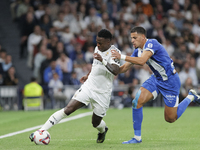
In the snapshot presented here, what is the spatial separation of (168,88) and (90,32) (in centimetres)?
1284

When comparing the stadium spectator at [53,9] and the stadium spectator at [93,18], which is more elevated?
the stadium spectator at [53,9]

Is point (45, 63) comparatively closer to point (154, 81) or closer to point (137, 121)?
point (154, 81)

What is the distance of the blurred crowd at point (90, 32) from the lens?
61.5 feet

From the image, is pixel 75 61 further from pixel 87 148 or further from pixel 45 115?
pixel 87 148

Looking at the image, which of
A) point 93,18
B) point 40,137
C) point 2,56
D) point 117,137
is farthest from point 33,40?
point 40,137

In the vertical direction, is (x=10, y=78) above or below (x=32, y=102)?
above

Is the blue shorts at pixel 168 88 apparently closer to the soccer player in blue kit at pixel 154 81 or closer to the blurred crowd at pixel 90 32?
the soccer player in blue kit at pixel 154 81

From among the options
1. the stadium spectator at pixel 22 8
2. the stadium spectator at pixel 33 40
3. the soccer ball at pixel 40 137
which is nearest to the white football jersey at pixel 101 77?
Answer: the soccer ball at pixel 40 137

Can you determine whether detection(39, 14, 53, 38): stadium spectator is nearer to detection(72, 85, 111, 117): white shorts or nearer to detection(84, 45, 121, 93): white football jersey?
detection(84, 45, 121, 93): white football jersey

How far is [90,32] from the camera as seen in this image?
807 inches

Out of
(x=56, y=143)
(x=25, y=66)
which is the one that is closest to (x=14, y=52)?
(x=25, y=66)

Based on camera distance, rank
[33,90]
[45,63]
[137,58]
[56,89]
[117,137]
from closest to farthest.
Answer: [137,58], [117,137], [33,90], [56,89], [45,63]

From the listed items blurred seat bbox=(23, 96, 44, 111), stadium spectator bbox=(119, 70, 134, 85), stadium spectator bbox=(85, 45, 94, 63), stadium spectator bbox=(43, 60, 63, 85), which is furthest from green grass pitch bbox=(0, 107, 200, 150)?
stadium spectator bbox=(85, 45, 94, 63)

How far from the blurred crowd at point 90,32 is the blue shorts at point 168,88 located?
9820 millimetres
